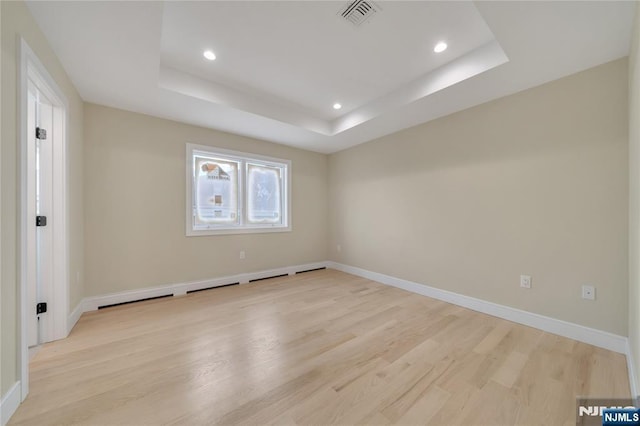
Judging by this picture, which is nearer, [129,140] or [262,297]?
[129,140]

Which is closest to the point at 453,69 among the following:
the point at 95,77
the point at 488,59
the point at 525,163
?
the point at 488,59

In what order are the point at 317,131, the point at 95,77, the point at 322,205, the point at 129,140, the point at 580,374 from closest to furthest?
the point at 580,374 → the point at 95,77 → the point at 129,140 → the point at 317,131 → the point at 322,205

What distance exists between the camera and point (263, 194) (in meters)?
4.35

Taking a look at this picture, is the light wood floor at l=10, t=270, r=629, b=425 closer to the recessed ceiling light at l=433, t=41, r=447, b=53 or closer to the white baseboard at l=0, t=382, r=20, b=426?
the white baseboard at l=0, t=382, r=20, b=426

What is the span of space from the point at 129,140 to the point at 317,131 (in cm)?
254

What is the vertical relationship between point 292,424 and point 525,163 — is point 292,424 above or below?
below

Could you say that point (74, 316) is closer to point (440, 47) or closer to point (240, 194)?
point (240, 194)

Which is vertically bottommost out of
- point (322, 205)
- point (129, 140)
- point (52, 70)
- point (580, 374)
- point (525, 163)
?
point (580, 374)

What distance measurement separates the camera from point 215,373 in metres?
1.67

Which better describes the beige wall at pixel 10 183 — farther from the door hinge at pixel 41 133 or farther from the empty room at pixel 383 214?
the door hinge at pixel 41 133

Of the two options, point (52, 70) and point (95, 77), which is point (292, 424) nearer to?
point (52, 70)

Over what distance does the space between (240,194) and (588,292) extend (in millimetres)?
4332

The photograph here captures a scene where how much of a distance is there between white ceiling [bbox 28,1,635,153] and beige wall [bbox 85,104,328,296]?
289 millimetres

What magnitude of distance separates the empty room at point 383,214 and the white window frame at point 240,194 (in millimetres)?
53
